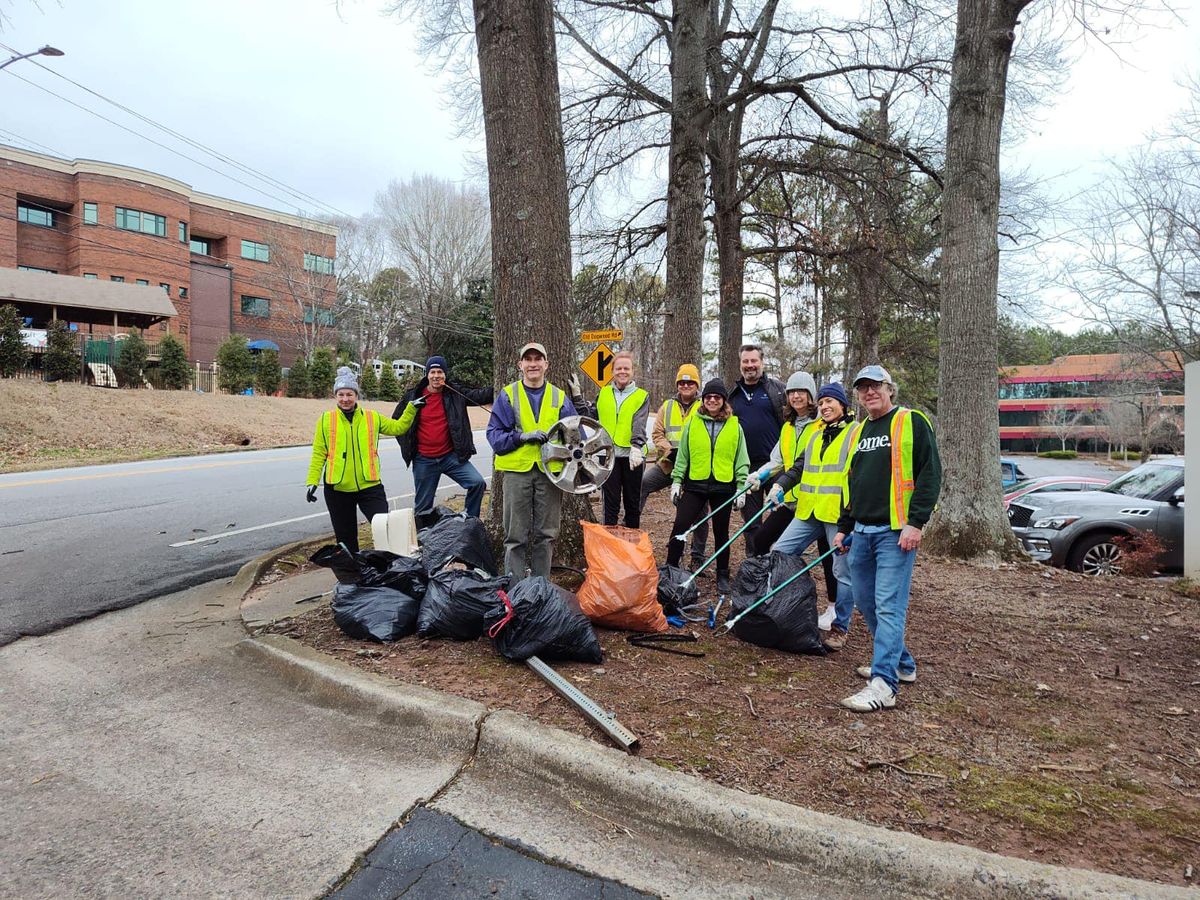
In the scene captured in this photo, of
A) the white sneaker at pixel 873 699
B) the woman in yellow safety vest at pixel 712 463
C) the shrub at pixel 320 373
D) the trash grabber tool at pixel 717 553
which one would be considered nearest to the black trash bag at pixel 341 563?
the trash grabber tool at pixel 717 553

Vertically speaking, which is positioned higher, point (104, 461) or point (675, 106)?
point (675, 106)

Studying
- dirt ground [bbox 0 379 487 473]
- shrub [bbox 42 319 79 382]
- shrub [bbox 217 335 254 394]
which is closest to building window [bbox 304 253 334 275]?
shrub [bbox 217 335 254 394]

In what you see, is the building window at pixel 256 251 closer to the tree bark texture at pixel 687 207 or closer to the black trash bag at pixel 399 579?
the tree bark texture at pixel 687 207

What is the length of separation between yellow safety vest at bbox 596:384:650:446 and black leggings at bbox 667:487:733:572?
1032mm

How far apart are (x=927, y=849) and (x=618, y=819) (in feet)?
3.51

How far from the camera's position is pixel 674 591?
192 inches

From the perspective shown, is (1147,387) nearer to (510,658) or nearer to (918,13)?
(918,13)

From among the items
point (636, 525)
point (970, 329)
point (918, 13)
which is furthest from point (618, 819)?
point (918, 13)

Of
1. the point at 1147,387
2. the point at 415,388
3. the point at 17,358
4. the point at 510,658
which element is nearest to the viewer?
the point at 510,658

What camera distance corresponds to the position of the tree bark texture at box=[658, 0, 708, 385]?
10.8 metres

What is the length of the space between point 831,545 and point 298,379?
31913mm

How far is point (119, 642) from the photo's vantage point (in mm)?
4543

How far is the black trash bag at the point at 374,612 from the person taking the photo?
4.19 m

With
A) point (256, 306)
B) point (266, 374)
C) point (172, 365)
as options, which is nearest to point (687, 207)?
point (172, 365)
